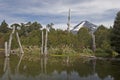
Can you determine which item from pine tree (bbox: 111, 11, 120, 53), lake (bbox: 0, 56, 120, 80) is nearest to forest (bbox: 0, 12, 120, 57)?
pine tree (bbox: 111, 11, 120, 53)

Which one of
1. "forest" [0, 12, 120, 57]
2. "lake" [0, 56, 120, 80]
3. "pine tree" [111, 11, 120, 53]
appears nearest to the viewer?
"lake" [0, 56, 120, 80]

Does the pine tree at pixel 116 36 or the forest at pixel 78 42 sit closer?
the forest at pixel 78 42

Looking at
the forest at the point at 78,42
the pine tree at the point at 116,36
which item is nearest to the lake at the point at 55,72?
the forest at the point at 78,42

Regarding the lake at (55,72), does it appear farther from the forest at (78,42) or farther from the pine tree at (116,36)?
the pine tree at (116,36)

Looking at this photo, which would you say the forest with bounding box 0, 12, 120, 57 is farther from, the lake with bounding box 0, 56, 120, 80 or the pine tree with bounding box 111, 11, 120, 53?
the lake with bounding box 0, 56, 120, 80

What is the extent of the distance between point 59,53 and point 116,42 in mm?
10291

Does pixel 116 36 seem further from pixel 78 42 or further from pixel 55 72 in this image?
pixel 55 72

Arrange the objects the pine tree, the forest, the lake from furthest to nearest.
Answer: the pine tree, the forest, the lake

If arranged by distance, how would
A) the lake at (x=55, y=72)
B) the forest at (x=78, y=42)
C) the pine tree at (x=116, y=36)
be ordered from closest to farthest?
1. the lake at (x=55, y=72)
2. the forest at (x=78, y=42)
3. the pine tree at (x=116, y=36)

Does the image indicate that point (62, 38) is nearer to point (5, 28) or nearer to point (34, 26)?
point (34, 26)

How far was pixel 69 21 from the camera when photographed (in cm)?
5766

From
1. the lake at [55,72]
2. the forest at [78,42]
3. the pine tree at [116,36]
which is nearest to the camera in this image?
the lake at [55,72]

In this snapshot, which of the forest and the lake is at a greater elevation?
the forest

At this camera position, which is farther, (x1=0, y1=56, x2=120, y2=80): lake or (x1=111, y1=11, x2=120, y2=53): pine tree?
(x1=111, y1=11, x2=120, y2=53): pine tree
